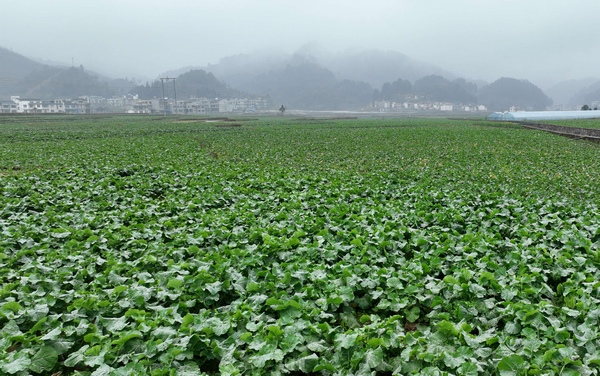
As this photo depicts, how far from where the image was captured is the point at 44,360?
14.2 feet

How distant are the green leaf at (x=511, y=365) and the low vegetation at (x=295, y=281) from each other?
0.01 meters

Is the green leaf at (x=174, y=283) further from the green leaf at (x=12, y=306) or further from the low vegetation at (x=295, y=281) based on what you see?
the green leaf at (x=12, y=306)

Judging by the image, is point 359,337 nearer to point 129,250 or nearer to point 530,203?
point 129,250

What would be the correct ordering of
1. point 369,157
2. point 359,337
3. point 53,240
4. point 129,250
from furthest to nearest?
point 369,157 → point 53,240 → point 129,250 → point 359,337

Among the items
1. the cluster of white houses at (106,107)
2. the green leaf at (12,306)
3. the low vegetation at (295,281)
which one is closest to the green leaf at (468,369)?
the low vegetation at (295,281)

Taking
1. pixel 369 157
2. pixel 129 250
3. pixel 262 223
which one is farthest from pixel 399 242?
pixel 369 157

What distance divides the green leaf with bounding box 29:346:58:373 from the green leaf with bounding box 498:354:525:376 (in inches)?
187

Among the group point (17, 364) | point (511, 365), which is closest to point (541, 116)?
point (511, 365)

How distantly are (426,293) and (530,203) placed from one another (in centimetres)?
684

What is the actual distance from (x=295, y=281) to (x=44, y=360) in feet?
10.7

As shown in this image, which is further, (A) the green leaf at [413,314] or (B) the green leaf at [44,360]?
(A) the green leaf at [413,314]

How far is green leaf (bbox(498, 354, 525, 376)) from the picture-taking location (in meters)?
3.90

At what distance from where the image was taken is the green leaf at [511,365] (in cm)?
390

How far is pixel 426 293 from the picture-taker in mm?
5801
